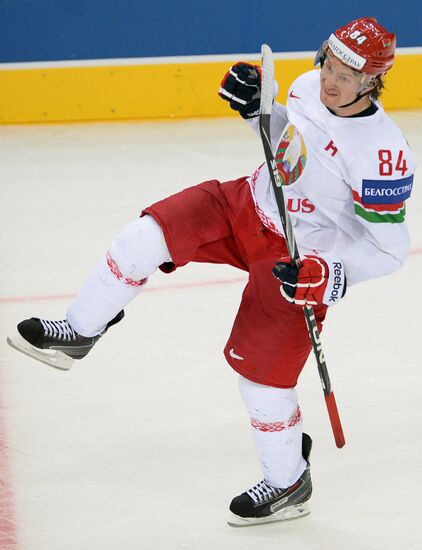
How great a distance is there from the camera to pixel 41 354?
2.81 meters

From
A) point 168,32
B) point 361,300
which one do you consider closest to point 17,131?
point 168,32

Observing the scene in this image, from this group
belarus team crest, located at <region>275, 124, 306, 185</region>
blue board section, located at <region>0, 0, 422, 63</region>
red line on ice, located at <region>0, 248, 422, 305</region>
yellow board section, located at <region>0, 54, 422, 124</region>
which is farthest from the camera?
yellow board section, located at <region>0, 54, 422, 124</region>

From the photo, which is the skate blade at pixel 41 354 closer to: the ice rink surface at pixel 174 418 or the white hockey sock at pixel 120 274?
the white hockey sock at pixel 120 274

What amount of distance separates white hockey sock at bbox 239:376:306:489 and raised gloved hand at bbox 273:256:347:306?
0.31 meters

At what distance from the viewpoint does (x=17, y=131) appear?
663 cm

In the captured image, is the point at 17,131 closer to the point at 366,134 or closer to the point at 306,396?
the point at 306,396

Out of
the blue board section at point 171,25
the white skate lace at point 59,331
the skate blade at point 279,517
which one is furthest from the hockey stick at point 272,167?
the blue board section at point 171,25

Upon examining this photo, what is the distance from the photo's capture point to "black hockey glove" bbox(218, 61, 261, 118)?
9.01 feet

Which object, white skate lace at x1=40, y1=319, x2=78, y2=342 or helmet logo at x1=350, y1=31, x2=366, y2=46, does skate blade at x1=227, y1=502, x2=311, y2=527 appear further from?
helmet logo at x1=350, y1=31, x2=366, y2=46

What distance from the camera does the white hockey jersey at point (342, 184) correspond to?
2570mm

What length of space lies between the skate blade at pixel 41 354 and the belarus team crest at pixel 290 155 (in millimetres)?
660

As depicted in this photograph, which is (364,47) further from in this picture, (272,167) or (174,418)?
(174,418)

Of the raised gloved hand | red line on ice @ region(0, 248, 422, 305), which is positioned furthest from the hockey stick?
red line on ice @ region(0, 248, 422, 305)

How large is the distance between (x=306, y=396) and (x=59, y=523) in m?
1.00
